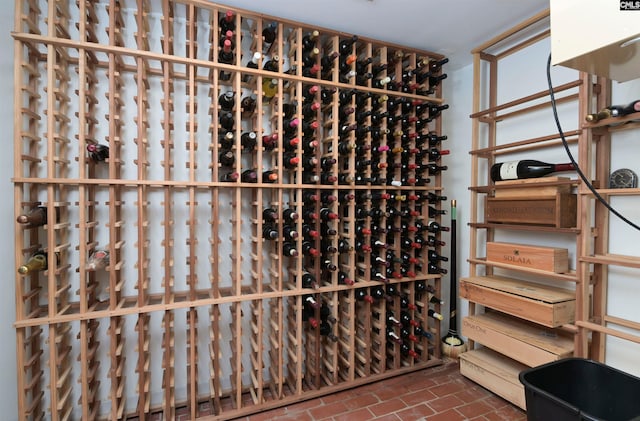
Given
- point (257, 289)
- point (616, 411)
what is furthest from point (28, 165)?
point (616, 411)

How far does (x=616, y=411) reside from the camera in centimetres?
140

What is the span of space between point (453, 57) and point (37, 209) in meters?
3.08

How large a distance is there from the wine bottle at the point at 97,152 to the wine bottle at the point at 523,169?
2523 millimetres

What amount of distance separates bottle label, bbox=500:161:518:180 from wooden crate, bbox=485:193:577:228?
15 centimetres

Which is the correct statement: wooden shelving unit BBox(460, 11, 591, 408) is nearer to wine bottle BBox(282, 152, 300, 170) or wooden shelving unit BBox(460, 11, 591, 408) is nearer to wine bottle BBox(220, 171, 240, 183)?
wine bottle BBox(282, 152, 300, 170)

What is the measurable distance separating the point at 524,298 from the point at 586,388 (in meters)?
0.49

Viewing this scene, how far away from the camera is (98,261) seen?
1684 mm

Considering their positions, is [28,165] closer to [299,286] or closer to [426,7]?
[299,286]

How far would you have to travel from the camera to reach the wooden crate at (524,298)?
5.59 ft

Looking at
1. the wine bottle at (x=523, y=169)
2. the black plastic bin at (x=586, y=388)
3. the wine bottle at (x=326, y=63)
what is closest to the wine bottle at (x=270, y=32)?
the wine bottle at (x=326, y=63)

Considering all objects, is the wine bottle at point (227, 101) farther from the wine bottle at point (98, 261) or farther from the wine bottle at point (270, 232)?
the wine bottle at point (98, 261)

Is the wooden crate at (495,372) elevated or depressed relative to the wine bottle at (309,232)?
depressed

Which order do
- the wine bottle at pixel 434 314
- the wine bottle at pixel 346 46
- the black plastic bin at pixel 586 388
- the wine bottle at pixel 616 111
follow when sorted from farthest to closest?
1. the wine bottle at pixel 434 314
2. the wine bottle at pixel 346 46
3. the wine bottle at pixel 616 111
4. the black plastic bin at pixel 586 388

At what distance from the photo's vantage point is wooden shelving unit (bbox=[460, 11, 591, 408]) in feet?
5.62
